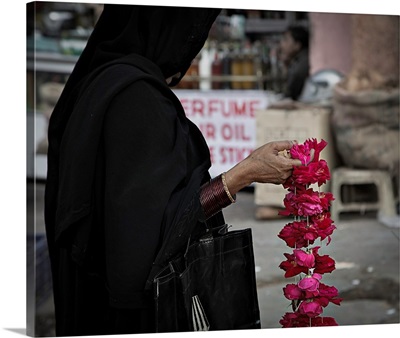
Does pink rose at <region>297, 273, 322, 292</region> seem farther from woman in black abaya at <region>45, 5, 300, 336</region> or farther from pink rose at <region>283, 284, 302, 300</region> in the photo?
woman in black abaya at <region>45, 5, 300, 336</region>

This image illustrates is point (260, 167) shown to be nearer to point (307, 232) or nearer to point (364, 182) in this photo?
point (307, 232)

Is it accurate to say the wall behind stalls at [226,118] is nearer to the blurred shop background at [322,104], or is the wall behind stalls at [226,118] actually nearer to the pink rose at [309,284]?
the blurred shop background at [322,104]

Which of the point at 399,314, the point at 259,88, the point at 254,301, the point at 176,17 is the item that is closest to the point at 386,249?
the point at 399,314

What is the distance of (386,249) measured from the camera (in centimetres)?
554

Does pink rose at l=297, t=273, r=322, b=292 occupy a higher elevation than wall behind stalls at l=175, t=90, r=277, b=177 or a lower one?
lower

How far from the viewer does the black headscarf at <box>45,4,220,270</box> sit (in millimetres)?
2623

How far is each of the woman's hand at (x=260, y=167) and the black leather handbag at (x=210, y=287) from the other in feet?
0.69

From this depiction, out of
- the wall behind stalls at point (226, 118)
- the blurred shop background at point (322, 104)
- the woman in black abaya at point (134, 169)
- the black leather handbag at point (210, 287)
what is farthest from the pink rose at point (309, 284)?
the wall behind stalls at point (226, 118)

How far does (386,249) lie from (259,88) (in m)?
1.89

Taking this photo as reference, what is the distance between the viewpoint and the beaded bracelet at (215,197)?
2645 millimetres

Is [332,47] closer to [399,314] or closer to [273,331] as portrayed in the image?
[399,314]

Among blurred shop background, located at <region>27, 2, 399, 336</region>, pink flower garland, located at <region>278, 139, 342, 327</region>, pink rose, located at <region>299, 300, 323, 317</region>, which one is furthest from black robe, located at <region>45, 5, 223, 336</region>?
blurred shop background, located at <region>27, 2, 399, 336</region>

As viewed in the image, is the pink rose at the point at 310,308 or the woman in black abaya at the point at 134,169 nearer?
the woman in black abaya at the point at 134,169

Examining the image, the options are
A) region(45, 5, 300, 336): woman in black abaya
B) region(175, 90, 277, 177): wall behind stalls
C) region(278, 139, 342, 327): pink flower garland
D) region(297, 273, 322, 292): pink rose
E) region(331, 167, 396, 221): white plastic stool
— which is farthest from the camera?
region(175, 90, 277, 177): wall behind stalls
